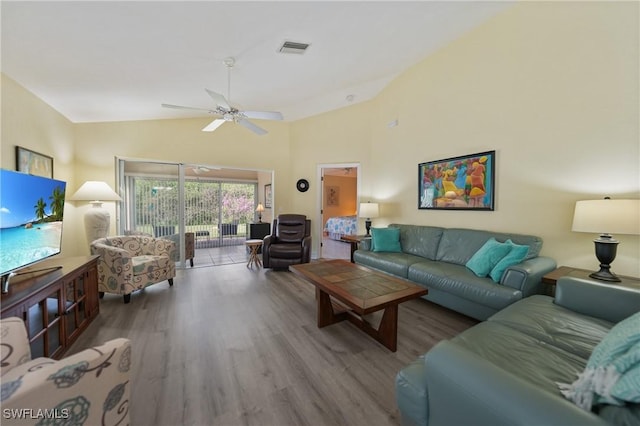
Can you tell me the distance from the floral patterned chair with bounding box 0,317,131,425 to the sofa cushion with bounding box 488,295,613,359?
7.11 ft

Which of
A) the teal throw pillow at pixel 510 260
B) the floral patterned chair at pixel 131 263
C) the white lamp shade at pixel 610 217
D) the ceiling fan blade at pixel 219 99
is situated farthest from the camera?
the floral patterned chair at pixel 131 263

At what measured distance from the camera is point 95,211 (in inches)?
140

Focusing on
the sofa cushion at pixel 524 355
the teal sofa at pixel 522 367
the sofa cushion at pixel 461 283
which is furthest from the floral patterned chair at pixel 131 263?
the sofa cushion at pixel 524 355

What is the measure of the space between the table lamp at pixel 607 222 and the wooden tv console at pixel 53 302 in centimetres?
408

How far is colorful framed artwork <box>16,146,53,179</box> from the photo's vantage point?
101 inches

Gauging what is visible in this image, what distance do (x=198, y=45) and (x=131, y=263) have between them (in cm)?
262

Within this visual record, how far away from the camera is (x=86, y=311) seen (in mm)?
2350

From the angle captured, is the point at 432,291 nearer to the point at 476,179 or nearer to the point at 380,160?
the point at 476,179

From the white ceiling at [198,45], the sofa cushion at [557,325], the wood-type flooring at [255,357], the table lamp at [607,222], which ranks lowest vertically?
the wood-type flooring at [255,357]

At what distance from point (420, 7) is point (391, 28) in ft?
1.14

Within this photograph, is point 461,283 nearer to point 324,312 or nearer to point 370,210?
point 324,312

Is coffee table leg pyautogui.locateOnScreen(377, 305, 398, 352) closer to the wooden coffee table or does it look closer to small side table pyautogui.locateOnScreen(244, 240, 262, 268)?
the wooden coffee table

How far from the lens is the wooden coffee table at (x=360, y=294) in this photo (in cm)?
197

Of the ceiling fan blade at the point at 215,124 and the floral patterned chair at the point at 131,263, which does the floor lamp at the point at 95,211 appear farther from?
the ceiling fan blade at the point at 215,124
